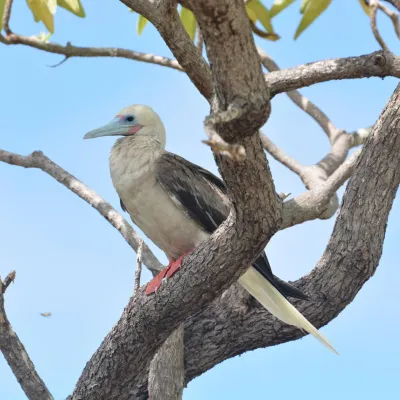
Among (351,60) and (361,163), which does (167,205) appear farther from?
(351,60)

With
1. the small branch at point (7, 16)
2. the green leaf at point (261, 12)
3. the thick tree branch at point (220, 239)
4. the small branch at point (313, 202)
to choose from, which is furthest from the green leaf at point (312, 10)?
the thick tree branch at point (220, 239)

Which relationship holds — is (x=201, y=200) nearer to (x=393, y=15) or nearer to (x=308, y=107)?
(x=393, y=15)

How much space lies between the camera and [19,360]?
17.6 ft

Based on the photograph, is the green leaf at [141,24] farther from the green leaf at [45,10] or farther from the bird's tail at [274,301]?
the bird's tail at [274,301]

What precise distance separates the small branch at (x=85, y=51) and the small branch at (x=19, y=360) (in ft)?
11.1

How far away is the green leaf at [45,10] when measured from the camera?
5.99 m

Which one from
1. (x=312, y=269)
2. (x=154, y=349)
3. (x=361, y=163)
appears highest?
(x=361, y=163)

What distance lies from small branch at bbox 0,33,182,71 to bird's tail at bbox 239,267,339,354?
3075mm

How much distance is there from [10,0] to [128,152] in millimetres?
2330

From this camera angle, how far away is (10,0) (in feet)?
23.9

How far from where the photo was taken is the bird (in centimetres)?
Result: 556

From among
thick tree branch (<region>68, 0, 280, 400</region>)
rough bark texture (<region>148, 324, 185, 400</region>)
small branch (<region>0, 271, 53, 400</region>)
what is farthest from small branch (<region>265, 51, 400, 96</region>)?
rough bark texture (<region>148, 324, 185, 400</region>)

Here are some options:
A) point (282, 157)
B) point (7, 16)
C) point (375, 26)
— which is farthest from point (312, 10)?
point (7, 16)

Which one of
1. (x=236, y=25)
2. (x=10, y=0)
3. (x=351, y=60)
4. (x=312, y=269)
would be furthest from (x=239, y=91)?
(x=10, y=0)
